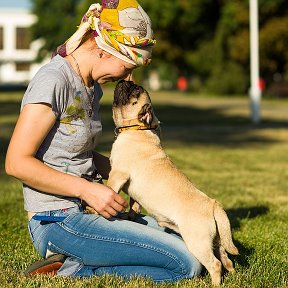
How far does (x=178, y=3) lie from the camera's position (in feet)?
164

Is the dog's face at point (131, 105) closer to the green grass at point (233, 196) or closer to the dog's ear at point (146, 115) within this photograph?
the dog's ear at point (146, 115)

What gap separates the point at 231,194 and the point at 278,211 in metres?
1.09

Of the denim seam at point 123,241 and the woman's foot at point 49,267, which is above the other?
the denim seam at point 123,241

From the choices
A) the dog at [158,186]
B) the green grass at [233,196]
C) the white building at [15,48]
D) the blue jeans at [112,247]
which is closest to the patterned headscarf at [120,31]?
the dog at [158,186]

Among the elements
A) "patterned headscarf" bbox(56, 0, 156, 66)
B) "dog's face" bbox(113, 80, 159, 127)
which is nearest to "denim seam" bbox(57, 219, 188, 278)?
"dog's face" bbox(113, 80, 159, 127)

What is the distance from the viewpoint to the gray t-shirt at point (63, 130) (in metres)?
4.13

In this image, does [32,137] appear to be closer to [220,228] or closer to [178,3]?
[220,228]

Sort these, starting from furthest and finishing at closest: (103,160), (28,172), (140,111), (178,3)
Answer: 1. (178,3)
2. (103,160)
3. (140,111)
4. (28,172)

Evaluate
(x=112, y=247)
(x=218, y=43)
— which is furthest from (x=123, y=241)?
(x=218, y=43)

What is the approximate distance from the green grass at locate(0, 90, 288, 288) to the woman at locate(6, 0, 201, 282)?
0.42ft

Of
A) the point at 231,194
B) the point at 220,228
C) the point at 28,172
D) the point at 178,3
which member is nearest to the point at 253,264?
the point at 220,228

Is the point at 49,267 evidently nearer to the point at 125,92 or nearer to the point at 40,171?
the point at 40,171

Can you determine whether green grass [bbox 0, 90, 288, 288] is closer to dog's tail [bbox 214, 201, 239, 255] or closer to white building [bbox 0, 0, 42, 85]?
dog's tail [bbox 214, 201, 239, 255]

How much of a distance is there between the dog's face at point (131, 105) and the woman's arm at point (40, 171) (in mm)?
617
